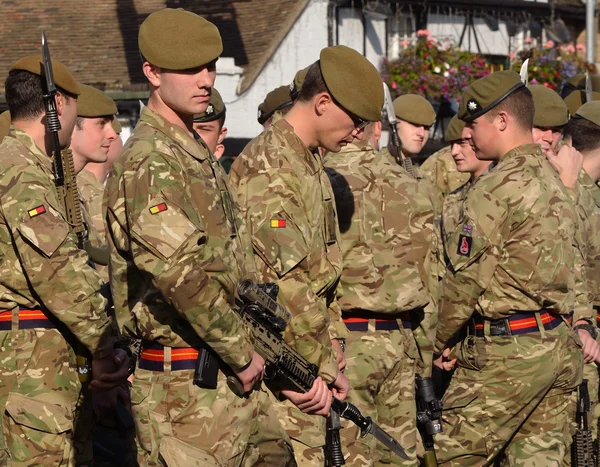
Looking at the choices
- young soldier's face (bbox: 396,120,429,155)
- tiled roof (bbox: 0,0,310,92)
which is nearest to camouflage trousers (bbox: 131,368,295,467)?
young soldier's face (bbox: 396,120,429,155)

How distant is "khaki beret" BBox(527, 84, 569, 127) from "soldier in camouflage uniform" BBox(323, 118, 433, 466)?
5.52ft

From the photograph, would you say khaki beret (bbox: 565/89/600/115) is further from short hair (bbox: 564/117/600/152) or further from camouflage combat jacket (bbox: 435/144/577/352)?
camouflage combat jacket (bbox: 435/144/577/352)

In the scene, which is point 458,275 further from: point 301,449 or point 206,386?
point 206,386

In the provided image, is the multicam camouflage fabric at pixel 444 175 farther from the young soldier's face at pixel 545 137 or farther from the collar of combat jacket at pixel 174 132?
the collar of combat jacket at pixel 174 132

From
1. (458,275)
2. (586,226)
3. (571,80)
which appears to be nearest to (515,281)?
(458,275)

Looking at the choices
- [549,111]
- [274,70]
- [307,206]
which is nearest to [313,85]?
[307,206]

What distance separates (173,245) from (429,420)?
103 inches

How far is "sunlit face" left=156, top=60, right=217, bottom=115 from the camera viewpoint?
4504mm

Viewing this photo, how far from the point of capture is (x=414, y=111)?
32.0ft

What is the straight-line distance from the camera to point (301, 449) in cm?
539

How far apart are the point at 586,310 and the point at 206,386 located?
3789 mm

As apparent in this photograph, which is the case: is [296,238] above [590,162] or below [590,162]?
above

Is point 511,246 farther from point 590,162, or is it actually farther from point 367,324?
point 590,162

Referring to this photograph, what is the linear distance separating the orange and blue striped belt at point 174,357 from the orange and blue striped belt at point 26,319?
1.02 m
